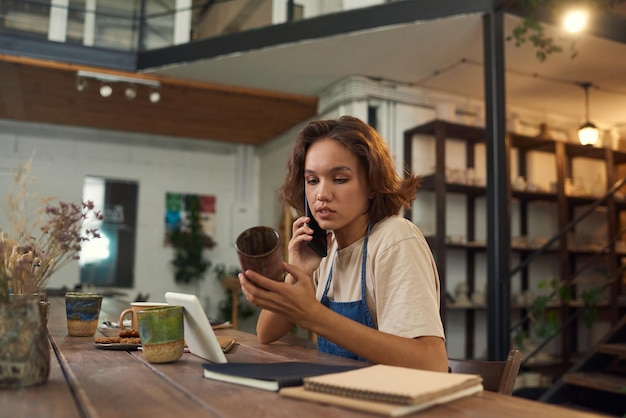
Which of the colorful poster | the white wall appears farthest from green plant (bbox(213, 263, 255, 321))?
the colorful poster

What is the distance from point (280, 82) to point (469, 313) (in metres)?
2.99

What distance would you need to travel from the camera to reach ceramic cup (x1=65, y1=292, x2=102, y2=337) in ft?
5.60

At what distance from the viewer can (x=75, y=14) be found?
522 centimetres

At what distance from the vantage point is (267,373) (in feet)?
3.21

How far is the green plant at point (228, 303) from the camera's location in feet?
24.1

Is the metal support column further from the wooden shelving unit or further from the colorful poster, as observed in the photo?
the colorful poster

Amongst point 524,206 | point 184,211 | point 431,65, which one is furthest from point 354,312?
point 184,211

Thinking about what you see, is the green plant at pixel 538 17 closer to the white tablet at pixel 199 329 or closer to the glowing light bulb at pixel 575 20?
the glowing light bulb at pixel 575 20

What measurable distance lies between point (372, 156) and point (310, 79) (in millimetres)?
4149

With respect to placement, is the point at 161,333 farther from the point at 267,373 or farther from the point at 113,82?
the point at 113,82

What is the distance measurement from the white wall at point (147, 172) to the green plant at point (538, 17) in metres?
4.54

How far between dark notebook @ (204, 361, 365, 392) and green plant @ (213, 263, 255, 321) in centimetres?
630

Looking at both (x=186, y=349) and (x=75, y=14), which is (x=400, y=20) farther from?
(x=186, y=349)

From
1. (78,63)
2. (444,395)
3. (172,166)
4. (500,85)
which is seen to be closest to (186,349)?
(444,395)
